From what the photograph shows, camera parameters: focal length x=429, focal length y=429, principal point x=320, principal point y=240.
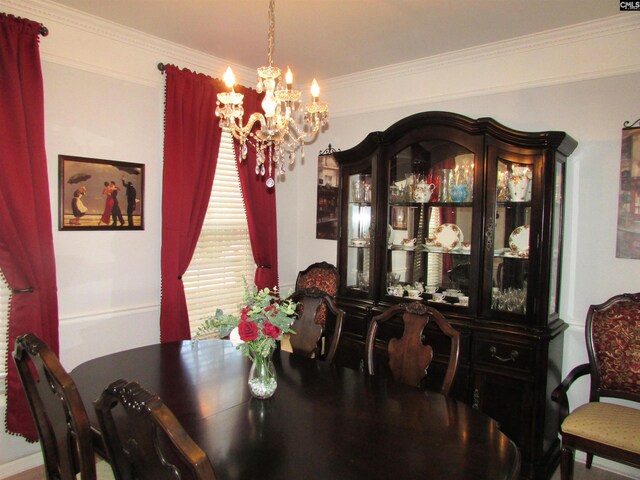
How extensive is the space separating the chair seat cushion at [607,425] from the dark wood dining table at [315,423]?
1.04 m

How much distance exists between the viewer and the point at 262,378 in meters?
1.78

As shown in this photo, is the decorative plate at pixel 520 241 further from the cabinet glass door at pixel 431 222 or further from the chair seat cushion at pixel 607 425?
the chair seat cushion at pixel 607 425

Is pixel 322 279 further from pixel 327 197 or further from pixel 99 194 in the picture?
pixel 99 194

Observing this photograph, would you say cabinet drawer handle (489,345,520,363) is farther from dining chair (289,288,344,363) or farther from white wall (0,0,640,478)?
dining chair (289,288,344,363)

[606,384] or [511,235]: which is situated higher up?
[511,235]

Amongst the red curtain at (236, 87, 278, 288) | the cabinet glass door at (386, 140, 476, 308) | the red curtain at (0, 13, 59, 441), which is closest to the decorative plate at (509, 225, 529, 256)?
the cabinet glass door at (386, 140, 476, 308)

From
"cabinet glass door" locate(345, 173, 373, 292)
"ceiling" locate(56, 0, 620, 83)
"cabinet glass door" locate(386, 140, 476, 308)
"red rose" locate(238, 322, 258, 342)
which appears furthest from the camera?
"cabinet glass door" locate(345, 173, 373, 292)

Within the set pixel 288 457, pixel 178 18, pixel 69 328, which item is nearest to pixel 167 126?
pixel 178 18

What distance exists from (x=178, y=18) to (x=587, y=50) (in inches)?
105

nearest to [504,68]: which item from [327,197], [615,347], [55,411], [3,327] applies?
[327,197]

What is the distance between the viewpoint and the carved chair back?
8.23ft

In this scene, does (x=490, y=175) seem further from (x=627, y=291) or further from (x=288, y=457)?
(x=288, y=457)

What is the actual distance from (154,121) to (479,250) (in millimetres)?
2499

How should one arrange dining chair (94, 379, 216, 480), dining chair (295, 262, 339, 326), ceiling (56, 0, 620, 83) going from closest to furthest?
dining chair (94, 379, 216, 480) < ceiling (56, 0, 620, 83) < dining chair (295, 262, 339, 326)
